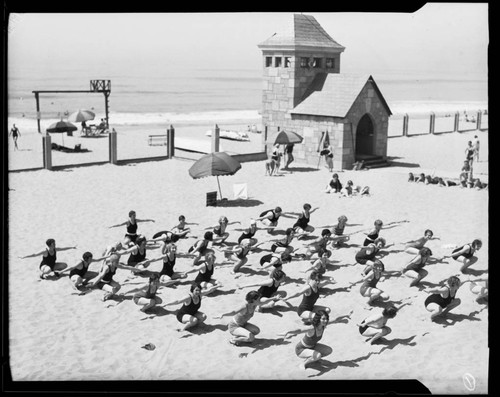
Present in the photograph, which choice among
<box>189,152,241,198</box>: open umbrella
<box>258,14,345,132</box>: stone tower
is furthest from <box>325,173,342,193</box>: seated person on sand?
<box>258,14,345,132</box>: stone tower

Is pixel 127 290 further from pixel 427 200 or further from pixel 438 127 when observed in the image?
pixel 438 127

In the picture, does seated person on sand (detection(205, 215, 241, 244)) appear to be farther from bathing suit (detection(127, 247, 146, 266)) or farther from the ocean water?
the ocean water

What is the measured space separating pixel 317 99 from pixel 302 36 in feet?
9.00

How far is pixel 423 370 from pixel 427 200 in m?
10.9

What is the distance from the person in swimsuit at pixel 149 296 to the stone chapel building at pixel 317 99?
15511 mm

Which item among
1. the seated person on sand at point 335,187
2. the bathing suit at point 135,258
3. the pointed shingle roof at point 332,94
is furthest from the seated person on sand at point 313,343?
the pointed shingle roof at point 332,94

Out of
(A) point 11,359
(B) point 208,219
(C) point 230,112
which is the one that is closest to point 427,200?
(B) point 208,219

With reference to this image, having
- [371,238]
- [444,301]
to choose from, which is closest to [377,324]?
[444,301]

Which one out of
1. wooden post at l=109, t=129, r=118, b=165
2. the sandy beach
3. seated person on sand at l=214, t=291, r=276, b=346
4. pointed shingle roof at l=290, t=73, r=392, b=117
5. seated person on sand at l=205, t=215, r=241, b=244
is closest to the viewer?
the sandy beach

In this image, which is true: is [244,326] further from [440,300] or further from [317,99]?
[317,99]

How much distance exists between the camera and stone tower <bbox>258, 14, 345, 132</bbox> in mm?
26453

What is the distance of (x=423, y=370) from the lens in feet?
30.4

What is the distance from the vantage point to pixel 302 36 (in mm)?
26531

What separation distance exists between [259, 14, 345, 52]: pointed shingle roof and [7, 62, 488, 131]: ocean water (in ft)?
67.3
